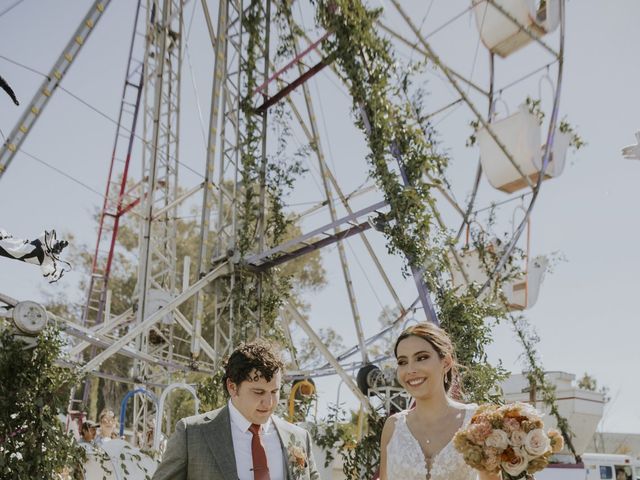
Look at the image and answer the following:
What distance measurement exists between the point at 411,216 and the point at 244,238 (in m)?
2.95

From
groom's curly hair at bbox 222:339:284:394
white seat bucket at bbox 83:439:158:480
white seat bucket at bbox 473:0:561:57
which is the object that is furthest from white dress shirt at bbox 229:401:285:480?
white seat bucket at bbox 473:0:561:57

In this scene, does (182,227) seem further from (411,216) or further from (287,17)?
(411,216)

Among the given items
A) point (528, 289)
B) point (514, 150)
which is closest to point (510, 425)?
point (514, 150)

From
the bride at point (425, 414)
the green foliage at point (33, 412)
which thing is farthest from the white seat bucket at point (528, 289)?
the bride at point (425, 414)

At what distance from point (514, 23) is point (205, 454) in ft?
34.1

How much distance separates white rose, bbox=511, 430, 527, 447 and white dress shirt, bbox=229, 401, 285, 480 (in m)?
0.90

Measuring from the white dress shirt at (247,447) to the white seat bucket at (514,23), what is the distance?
995 centimetres

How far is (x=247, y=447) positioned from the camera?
2.61m

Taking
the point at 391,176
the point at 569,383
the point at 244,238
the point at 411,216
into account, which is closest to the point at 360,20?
the point at 391,176

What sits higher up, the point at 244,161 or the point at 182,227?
the point at 182,227

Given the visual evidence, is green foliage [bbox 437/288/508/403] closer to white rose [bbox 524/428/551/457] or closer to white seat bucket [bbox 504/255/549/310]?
white rose [bbox 524/428/551/457]

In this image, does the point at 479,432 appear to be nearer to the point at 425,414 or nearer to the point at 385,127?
the point at 425,414

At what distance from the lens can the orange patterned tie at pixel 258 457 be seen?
252 centimetres

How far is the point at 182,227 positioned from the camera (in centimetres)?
2372
